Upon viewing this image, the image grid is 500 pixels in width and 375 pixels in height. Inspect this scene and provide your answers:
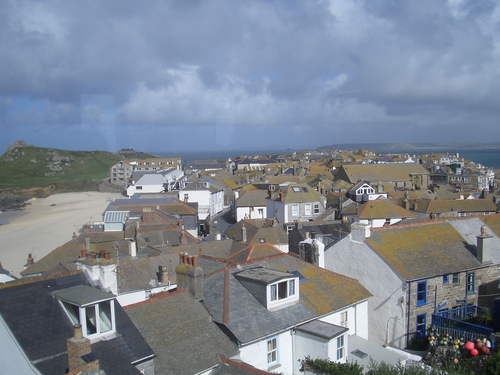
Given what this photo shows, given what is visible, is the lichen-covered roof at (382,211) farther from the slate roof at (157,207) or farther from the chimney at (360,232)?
the chimney at (360,232)

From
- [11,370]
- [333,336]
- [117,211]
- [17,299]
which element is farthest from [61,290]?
[117,211]

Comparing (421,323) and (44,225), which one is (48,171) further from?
(421,323)

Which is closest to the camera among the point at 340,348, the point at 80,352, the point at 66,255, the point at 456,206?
the point at 80,352

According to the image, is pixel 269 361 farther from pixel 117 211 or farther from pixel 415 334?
pixel 117 211

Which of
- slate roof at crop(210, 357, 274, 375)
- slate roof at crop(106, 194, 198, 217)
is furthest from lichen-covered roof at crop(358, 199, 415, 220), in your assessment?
slate roof at crop(210, 357, 274, 375)

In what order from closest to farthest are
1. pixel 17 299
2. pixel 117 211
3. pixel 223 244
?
pixel 17 299
pixel 223 244
pixel 117 211

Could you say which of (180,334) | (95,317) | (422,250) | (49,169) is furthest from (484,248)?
(49,169)

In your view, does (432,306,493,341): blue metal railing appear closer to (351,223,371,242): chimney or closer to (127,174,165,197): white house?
(351,223,371,242): chimney
